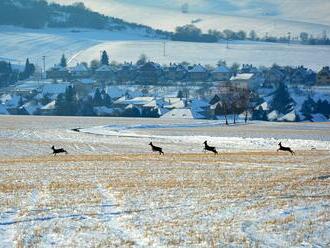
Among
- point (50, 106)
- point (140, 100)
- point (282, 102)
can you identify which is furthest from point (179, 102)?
point (50, 106)

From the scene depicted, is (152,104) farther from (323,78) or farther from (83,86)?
(323,78)

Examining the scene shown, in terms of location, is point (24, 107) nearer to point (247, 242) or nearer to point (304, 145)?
point (304, 145)

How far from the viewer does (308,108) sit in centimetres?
13150

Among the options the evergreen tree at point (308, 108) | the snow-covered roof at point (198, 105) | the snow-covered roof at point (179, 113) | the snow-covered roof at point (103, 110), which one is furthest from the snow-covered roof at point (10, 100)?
the evergreen tree at point (308, 108)

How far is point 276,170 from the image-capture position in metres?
26.9

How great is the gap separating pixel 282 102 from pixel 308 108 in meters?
10.5

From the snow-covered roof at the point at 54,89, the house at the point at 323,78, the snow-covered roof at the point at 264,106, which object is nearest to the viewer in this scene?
the snow-covered roof at the point at 264,106

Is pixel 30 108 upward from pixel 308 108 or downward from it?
downward

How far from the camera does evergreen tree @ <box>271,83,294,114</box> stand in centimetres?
13850

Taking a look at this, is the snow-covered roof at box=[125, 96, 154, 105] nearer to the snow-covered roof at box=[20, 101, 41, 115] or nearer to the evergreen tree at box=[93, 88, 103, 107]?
the evergreen tree at box=[93, 88, 103, 107]

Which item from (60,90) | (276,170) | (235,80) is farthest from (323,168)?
(235,80)

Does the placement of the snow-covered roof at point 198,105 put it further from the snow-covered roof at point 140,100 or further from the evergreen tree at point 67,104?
the evergreen tree at point 67,104

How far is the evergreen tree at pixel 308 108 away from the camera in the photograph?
128m

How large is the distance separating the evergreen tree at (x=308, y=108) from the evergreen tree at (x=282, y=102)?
4.25 metres
